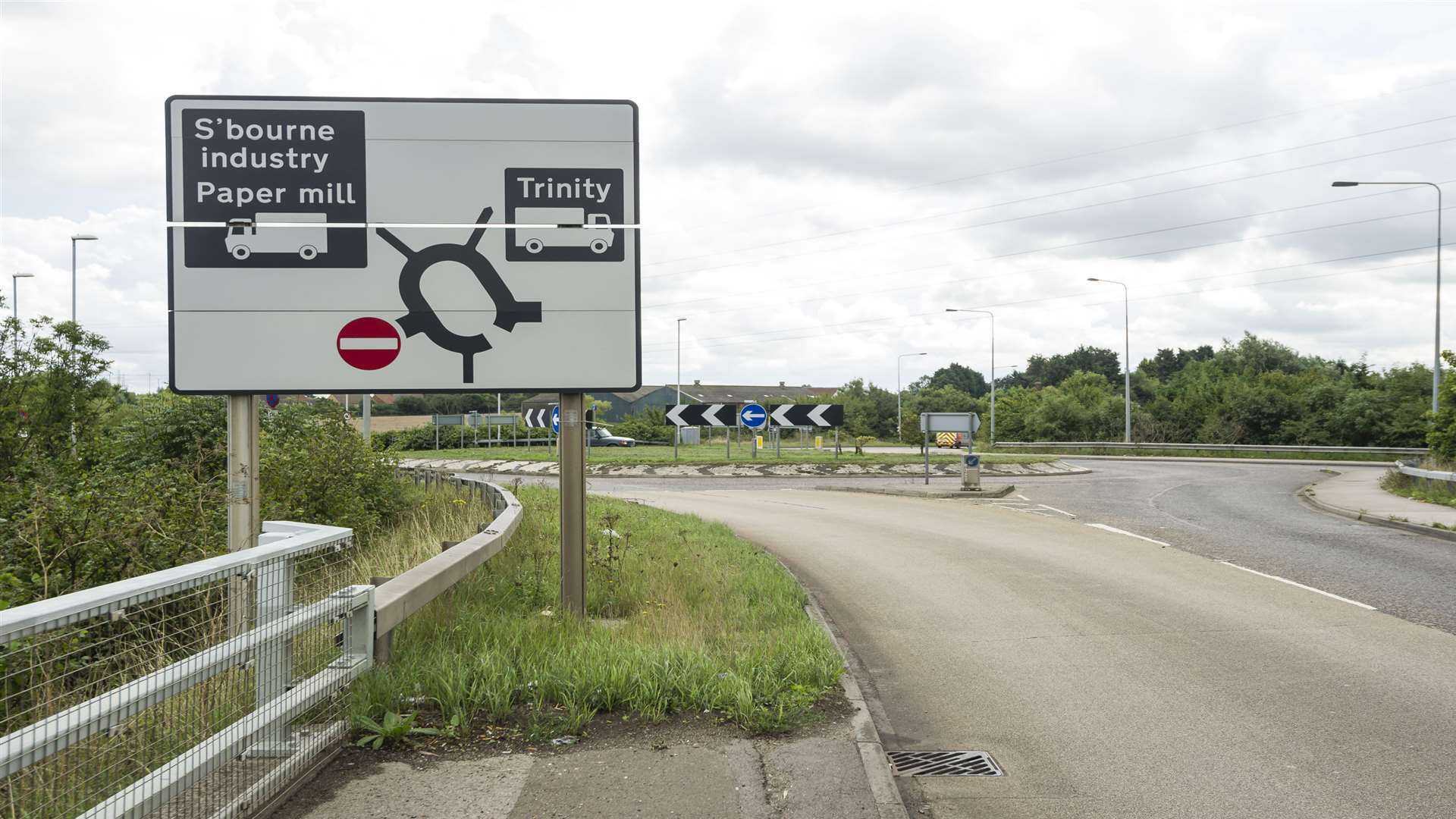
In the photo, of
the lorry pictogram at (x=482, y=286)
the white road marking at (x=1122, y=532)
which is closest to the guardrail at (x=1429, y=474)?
the white road marking at (x=1122, y=532)

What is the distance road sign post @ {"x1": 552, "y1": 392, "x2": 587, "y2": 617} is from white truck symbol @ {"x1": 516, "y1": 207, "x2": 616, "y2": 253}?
1.07m

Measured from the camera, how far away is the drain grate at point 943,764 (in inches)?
195

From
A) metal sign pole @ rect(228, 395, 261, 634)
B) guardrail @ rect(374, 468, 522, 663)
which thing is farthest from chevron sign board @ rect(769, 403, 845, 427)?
metal sign pole @ rect(228, 395, 261, 634)

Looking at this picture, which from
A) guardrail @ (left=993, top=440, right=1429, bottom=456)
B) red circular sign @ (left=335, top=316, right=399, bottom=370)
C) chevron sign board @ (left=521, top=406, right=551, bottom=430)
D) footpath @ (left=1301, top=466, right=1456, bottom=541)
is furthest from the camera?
guardrail @ (left=993, top=440, right=1429, bottom=456)

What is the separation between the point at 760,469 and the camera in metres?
35.5

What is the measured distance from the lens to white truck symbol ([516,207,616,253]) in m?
7.25

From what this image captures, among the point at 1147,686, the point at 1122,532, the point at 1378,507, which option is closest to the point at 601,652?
the point at 1147,686

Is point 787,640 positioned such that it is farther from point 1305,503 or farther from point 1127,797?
point 1305,503

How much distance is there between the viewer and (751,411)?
111ft

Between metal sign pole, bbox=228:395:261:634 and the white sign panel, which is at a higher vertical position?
the white sign panel

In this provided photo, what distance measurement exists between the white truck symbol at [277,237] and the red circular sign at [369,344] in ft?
1.88

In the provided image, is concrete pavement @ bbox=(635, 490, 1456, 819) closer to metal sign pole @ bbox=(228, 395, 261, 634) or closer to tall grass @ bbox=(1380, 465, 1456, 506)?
metal sign pole @ bbox=(228, 395, 261, 634)

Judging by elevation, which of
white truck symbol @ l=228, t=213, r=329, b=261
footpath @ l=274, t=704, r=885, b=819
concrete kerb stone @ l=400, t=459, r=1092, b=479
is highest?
white truck symbol @ l=228, t=213, r=329, b=261

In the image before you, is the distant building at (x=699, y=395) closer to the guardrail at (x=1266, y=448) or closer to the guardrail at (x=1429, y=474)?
the guardrail at (x=1266, y=448)
